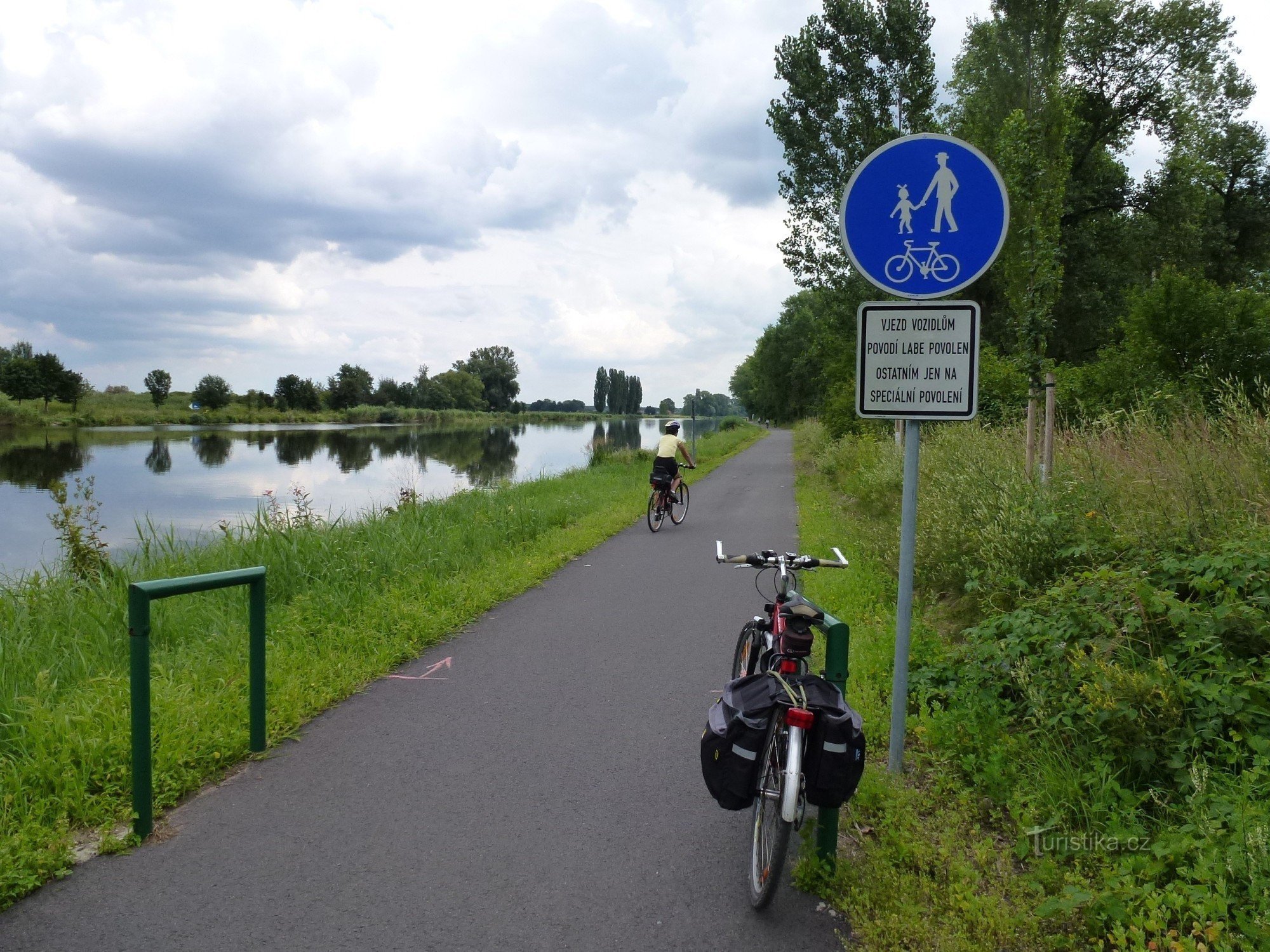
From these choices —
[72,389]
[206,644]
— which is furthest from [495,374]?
[206,644]

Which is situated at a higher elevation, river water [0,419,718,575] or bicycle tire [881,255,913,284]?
bicycle tire [881,255,913,284]

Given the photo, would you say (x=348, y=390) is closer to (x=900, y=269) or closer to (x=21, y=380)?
(x=21, y=380)

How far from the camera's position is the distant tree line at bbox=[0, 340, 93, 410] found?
173ft

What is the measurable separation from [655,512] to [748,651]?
846 centimetres

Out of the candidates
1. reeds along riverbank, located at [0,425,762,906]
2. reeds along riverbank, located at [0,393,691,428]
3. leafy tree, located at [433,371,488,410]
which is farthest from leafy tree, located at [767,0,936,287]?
leafy tree, located at [433,371,488,410]

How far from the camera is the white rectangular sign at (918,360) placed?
344 centimetres

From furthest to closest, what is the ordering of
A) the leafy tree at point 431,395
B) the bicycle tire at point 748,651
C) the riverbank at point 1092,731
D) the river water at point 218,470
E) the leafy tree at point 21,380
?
the leafy tree at point 431,395 < the leafy tree at point 21,380 < the river water at point 218,470 < the bicycle tire at point 748,651 < the riverbank at point 1092,731

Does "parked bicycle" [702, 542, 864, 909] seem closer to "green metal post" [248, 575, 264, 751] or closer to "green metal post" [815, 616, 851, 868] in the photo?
"green metal post" [815, 616, 851, 868]

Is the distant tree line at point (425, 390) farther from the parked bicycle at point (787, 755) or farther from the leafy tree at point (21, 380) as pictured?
the parked bicycle at point (787, 755)

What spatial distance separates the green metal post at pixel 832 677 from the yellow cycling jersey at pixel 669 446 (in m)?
9.95

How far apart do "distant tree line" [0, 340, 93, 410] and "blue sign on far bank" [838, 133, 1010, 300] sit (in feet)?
207

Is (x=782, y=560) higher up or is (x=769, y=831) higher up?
(x=782, y=560)

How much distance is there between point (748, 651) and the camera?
172 inches

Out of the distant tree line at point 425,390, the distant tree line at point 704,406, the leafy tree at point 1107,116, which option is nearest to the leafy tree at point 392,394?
the distant tree line at point 425,390
